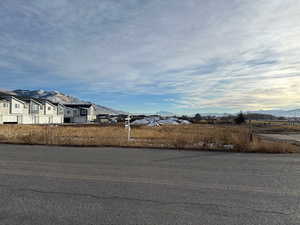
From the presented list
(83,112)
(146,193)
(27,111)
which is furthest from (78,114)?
(146,193)

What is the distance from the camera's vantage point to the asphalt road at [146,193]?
142 inches

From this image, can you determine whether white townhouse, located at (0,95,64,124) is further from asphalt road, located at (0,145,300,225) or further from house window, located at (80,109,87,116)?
asphalt road, located at (0,145,300,225)

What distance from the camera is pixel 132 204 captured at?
4137 millimetres

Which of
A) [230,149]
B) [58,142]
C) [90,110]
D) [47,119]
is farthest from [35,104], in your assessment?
[230,149]

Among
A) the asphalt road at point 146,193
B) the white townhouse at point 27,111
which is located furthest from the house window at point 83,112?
the asphalt road at point 146,193

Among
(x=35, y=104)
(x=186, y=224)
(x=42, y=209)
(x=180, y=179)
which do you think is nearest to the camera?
(x=186, y=224)

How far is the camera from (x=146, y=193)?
15.5 ft

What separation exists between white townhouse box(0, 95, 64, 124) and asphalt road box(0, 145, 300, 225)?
52063 mm

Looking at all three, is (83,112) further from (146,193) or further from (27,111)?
(146,193)

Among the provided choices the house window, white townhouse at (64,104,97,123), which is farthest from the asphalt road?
the house window

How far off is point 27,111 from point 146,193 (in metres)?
64.4

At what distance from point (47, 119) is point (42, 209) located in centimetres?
7070

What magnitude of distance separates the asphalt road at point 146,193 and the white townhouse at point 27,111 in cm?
5206

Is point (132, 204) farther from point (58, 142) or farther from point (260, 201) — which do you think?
point (58, 142)
